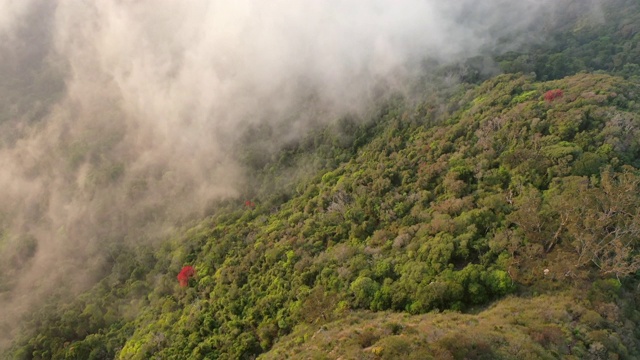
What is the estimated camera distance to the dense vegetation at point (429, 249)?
147 ft

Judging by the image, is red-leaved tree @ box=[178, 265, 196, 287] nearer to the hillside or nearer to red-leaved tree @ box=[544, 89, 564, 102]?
the hillside

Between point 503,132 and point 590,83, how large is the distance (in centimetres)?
2053

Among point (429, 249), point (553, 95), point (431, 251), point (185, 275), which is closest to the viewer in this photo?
point (431, 251)

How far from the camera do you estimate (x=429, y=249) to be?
5681 centimetres

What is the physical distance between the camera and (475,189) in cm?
6588

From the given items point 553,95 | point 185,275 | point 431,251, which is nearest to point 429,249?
point 431,251

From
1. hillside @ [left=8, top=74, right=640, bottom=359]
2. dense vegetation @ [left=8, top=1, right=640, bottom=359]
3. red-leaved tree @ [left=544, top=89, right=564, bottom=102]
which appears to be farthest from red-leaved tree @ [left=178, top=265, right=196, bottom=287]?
red-leaved tree @ [left=544, top=89, right=564, bottom=102]

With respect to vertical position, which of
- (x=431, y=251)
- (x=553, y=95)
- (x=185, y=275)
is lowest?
(x=431, y=251)

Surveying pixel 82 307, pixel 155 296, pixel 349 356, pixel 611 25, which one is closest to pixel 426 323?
pixel 349 356

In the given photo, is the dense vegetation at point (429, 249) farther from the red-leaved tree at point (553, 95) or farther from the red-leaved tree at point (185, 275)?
the red-leaved tree at point (185, 275)

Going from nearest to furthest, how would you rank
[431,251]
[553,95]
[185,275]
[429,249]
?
[431,251] → [429,249] → [553,95] → [185,275]

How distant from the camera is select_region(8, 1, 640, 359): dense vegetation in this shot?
44.7 metres

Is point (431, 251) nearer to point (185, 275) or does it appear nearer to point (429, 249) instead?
point (429, 249)

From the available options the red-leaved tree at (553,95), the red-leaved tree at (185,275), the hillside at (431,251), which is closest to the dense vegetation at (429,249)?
the hillside at (431,251)
